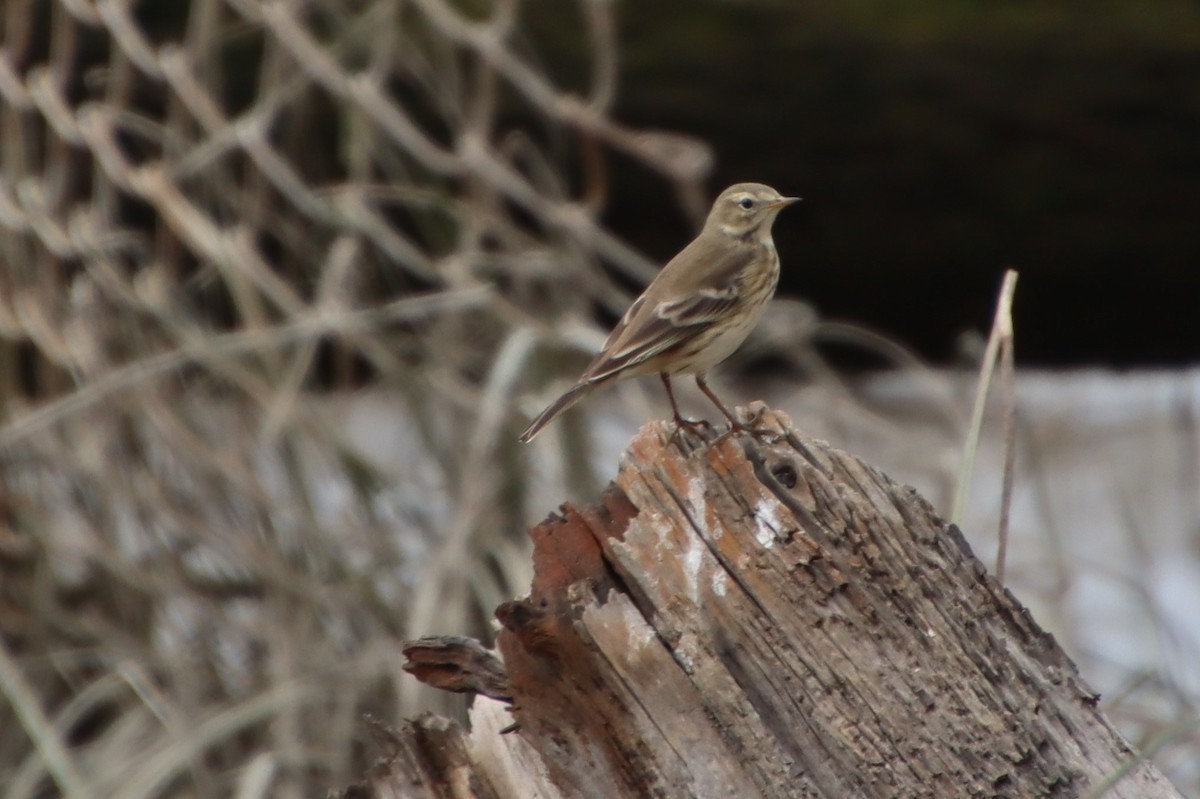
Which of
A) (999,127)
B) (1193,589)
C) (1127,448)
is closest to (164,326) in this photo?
(999,127)

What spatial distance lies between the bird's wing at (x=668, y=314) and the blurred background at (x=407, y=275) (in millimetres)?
723

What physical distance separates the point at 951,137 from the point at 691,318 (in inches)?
76.4

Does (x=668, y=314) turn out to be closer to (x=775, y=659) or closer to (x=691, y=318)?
(x=691, y=318)

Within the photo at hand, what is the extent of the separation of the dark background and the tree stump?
283cm

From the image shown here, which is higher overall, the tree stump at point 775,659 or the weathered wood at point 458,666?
the weathered wood at point 458,666

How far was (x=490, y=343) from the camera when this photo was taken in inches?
178

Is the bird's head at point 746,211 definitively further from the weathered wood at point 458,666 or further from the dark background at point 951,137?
the weathered wood at point 458,666

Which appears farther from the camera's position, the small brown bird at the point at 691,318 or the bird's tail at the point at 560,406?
the small brown bird at the point at 691,318

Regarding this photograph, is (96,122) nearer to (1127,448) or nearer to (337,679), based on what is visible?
(337,679)

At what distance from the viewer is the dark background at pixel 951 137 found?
4.48 m

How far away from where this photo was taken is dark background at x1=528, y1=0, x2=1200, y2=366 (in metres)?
4.48

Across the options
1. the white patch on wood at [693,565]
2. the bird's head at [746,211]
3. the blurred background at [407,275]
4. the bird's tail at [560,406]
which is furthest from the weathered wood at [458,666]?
the blurred background at [407,275]

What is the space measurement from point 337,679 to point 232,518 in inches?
26.8

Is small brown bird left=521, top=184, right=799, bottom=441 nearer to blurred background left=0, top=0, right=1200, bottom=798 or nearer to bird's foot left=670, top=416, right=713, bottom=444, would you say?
bird's foot left=670, top=416, right=713, bottom=444
